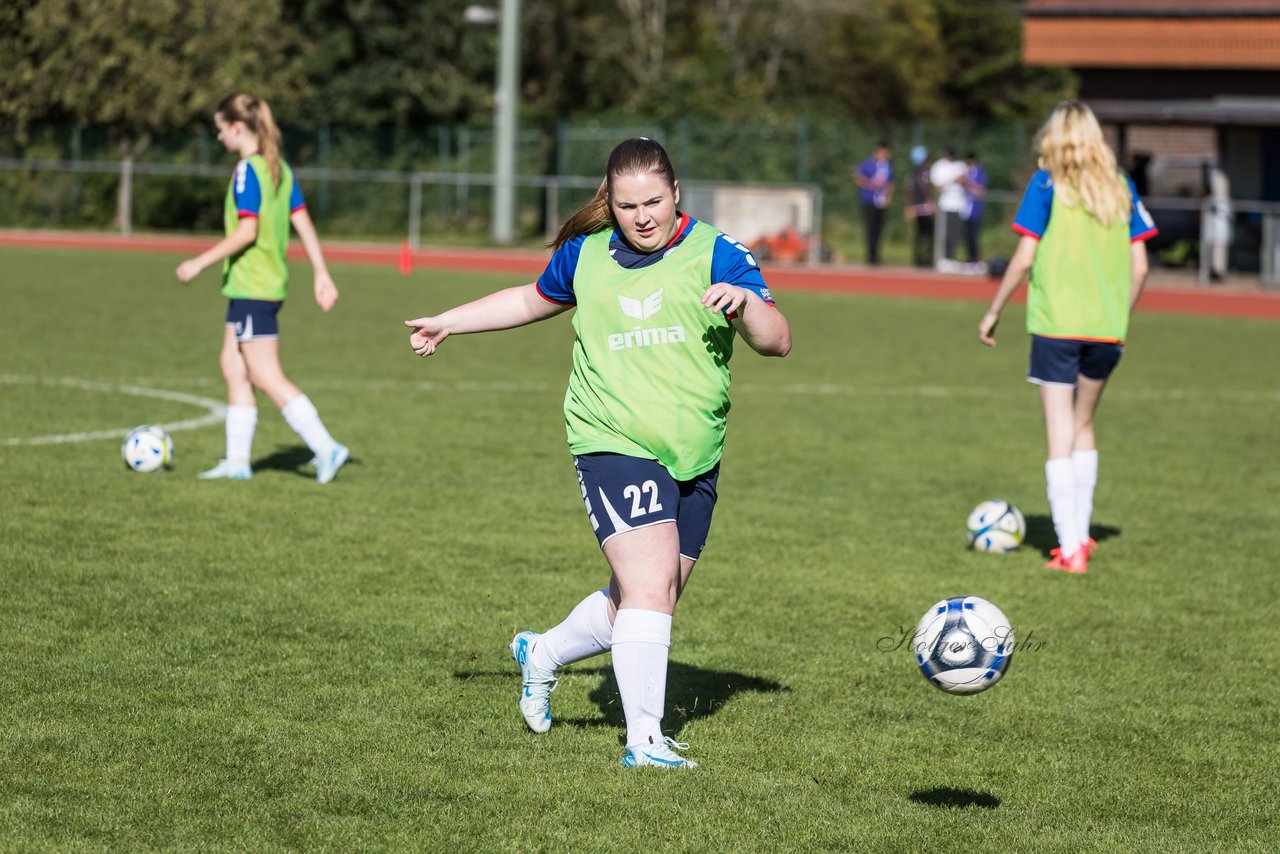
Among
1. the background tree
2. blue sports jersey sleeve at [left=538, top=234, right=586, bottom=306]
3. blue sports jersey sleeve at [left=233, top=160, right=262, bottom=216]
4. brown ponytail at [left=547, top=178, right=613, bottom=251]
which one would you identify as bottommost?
blue sports jersey sleeve at [left=538, top=234, right=586, bottom=306]

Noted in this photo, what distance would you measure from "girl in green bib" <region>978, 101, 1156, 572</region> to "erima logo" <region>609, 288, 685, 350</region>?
3.47 metres

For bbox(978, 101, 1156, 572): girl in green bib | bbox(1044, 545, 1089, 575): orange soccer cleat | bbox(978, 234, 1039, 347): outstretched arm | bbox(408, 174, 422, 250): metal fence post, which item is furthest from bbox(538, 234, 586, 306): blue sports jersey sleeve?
bbox(408, 174, 422, 250): metal fence post

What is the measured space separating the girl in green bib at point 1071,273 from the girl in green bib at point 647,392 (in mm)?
3421

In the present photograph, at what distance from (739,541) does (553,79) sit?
144ft

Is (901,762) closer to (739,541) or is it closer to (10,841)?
(10,841)

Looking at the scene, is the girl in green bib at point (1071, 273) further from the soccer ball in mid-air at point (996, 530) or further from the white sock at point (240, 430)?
the white sock at point (240, 430)

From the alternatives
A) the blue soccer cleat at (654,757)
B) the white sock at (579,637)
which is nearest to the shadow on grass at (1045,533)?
the white sock at (579,637)

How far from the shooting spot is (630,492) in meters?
4.79

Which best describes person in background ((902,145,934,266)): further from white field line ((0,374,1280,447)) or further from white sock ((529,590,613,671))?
white sock ((529,590,613,671))

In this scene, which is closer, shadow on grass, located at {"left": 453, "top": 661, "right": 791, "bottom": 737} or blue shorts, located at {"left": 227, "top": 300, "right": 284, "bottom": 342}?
shadow on grass, located at {"left": 453, "top": 661, "right": 791, "bottom": 737}

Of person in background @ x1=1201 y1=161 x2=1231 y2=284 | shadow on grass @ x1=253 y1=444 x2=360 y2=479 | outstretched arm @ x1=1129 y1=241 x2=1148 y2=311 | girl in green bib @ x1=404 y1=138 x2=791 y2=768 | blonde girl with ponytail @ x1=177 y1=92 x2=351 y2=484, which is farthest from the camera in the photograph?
person in background @ x1=1201 y1=161 x2=1231 y2=284

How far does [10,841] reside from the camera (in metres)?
4.11

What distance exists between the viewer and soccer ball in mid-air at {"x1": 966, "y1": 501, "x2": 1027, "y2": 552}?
8.45m

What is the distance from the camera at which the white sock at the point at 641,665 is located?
15.8 feet
